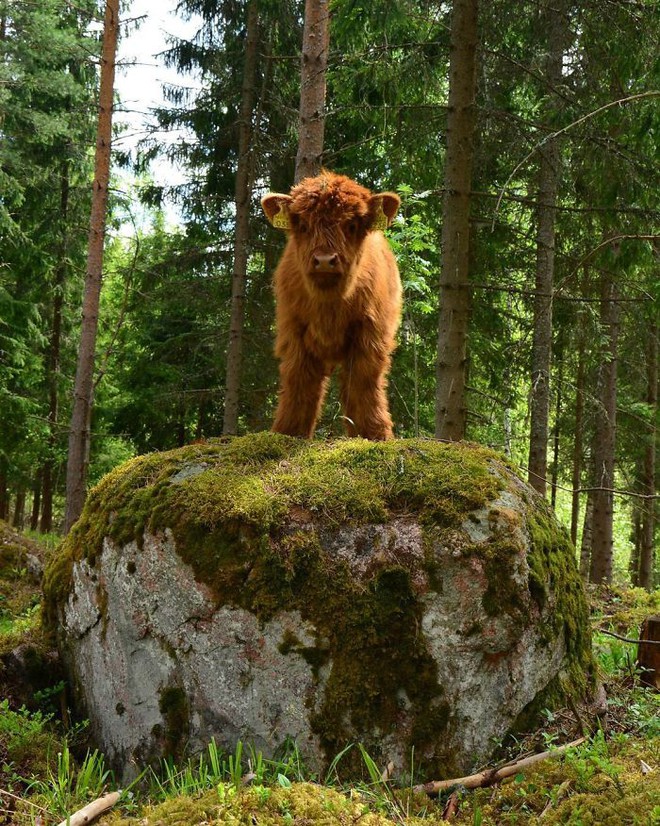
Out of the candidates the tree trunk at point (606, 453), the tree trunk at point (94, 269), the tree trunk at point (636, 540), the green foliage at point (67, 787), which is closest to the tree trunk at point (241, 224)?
the tree trunk at point (94, 269)

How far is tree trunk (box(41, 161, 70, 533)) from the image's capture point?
55.8ft

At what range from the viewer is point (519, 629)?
355cm

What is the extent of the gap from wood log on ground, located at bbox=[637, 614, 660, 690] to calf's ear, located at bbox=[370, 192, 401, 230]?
129 inches

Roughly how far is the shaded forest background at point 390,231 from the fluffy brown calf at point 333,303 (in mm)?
587

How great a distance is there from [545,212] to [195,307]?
8.12 metres

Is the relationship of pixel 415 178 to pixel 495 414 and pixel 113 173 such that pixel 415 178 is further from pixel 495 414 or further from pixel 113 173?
pixel 113 173

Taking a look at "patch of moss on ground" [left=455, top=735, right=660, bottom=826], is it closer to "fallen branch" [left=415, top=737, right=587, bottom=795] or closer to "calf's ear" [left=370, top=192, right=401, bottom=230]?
"fallen branch" [left=415, top=737, right=587, bottom=795]

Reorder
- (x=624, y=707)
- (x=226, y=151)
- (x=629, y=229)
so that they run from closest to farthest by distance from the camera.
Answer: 1. (x=624, y=707)
2. (x=629, y=229)
3. (x=226, y=151)

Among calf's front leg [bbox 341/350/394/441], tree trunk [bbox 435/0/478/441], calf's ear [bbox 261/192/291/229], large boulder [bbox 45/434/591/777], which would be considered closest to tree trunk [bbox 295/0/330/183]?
tree trunk [bbox 435/0/478/441]

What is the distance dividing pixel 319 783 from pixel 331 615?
0.76 meters

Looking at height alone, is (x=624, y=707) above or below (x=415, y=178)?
below

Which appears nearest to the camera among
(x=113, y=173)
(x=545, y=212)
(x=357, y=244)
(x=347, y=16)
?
(x=357, y=244)

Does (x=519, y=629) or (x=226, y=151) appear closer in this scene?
(x=519, y=629)

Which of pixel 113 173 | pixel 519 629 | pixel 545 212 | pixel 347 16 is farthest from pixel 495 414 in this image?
pixel 113 173
